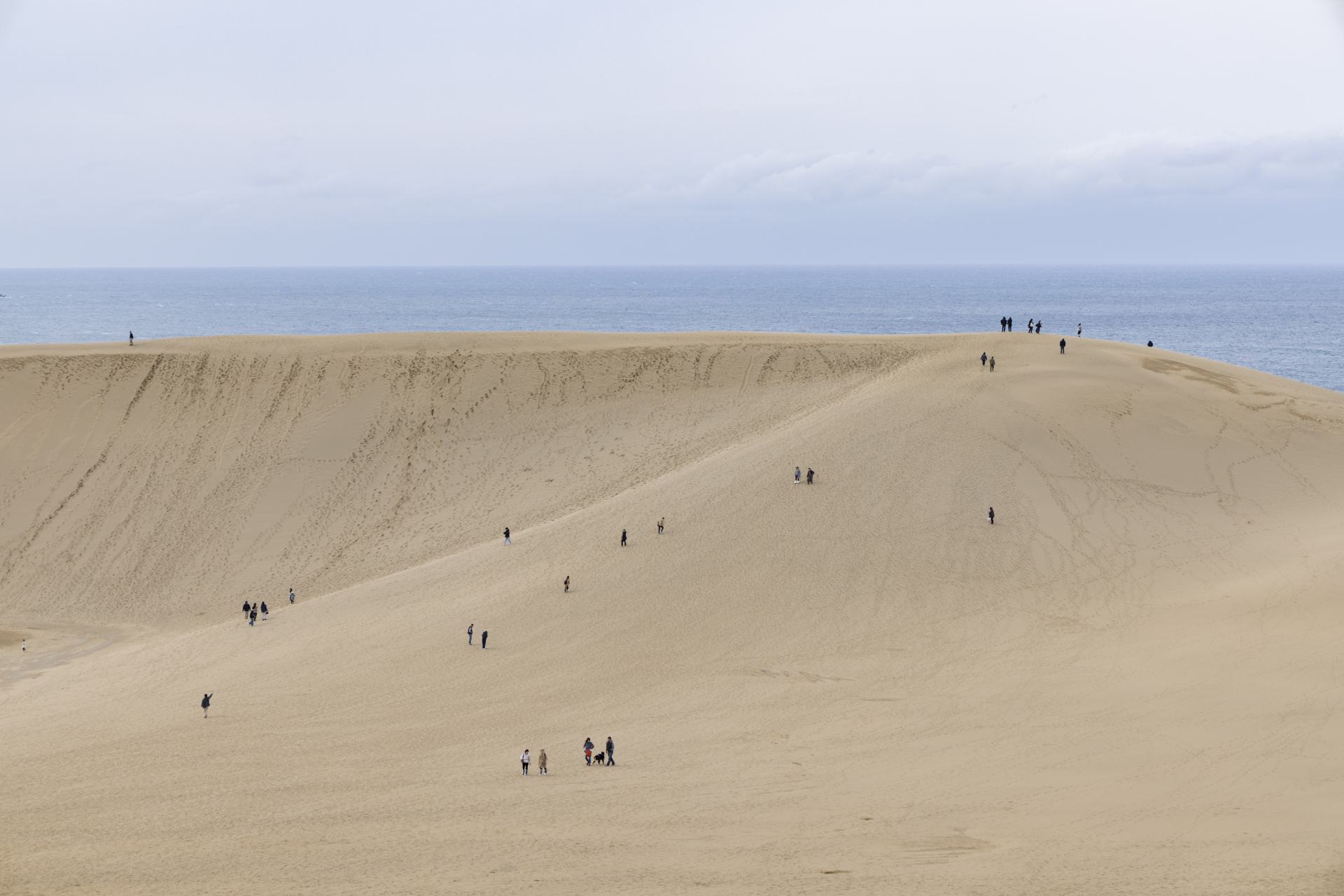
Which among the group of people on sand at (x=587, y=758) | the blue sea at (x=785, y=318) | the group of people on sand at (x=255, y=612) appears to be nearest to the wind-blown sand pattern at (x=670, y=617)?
the group of people on sand at (x=587, y=758)

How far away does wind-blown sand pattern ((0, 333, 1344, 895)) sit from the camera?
18344 mm

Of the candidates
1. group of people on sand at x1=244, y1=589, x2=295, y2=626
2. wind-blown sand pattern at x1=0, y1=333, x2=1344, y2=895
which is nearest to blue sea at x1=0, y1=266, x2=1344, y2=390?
wind-blown sand pattern at x1=0, y1=333, x2=1344, y2=895

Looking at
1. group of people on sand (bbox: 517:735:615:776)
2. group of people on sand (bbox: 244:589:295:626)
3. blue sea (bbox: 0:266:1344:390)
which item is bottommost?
group of people on sand (bbox: 244:589:295:626)

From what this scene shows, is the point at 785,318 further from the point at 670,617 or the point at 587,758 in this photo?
the point at 587,758

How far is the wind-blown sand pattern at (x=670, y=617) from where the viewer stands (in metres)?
18.3

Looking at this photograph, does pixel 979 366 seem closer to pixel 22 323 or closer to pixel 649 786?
pixel 649 786

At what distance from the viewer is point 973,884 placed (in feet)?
53.7

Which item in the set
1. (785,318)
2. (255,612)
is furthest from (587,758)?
(785,318)

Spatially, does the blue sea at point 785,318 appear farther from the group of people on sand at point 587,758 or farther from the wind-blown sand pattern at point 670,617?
the group of people on sand at point 587,758

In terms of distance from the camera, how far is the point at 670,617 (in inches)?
1155

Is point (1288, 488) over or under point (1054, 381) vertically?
under

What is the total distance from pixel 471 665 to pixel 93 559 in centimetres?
1987

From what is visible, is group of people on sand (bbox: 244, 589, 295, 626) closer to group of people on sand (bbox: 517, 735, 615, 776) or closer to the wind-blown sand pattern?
the wind-blown sand pattern

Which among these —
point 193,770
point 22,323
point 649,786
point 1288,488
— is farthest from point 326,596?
point 22,323
